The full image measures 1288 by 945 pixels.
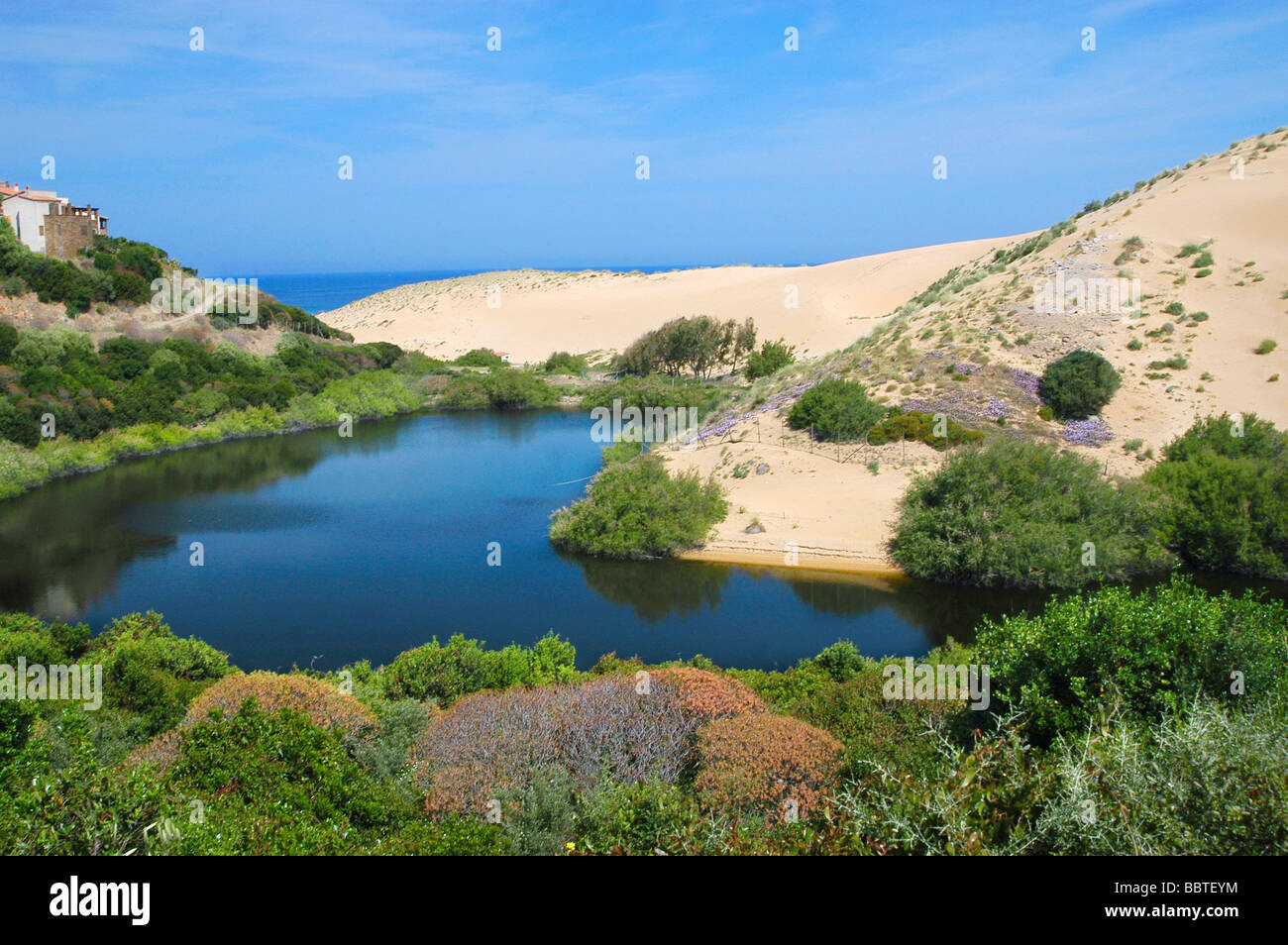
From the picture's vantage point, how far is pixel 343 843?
19.7 feet

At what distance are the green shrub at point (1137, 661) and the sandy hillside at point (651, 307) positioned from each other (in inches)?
1827

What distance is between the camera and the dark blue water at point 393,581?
17188 mm

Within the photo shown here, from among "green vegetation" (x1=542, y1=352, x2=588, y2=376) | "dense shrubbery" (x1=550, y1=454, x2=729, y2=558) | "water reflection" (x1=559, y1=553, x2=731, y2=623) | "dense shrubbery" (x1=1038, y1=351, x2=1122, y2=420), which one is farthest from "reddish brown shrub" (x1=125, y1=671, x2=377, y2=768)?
"green vegetation" (x1=542, y1=352, x2=588, y2=376)

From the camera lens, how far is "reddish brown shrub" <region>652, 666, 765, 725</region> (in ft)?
32.6

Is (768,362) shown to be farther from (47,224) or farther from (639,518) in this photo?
Answer: (47,224)

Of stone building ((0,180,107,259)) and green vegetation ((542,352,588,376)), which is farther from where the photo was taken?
green vegetation ((542,352,588,376))

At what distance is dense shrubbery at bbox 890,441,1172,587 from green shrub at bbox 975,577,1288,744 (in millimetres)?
11049

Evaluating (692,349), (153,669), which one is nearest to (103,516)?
(153,669)

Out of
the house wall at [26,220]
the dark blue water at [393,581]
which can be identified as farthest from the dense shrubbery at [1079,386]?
the house wall at [26,220]

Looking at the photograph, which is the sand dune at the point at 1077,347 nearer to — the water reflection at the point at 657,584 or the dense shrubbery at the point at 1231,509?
the water reflection at the point at 657,584

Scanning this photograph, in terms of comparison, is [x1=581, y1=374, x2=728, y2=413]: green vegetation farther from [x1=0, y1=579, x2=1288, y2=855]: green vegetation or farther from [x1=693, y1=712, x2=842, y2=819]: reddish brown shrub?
[x1=693, y1=712, x2=842, y2=819]: reddish brown shrub
